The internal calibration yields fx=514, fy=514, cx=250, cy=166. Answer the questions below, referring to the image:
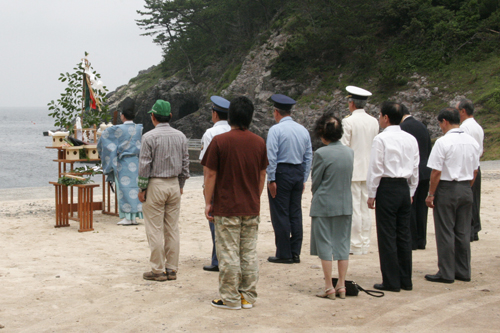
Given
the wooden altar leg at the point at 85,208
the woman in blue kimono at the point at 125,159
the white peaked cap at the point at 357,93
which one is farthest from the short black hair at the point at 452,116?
the wooden altar leg at the point at 85,208

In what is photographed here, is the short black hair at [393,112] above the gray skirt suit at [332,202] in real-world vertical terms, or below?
above

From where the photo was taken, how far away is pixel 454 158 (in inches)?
208

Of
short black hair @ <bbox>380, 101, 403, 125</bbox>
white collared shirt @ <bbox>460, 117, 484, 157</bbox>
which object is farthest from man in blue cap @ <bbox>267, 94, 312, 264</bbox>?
white collared shirt @ <bbox>460, 117, 484, 157</bbox>

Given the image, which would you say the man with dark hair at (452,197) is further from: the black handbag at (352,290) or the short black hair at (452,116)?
the black handbag at (352,290)

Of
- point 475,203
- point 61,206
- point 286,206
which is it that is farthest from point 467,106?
point 61,206

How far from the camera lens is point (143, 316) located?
4.30 metres

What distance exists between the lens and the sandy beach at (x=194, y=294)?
13.6 feet

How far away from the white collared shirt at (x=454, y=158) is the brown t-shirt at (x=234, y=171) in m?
2.06

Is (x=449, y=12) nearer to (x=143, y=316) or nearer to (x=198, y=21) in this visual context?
(x=198, y=21)

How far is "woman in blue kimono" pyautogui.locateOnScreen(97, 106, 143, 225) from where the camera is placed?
348 inches

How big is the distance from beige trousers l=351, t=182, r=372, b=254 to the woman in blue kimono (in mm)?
4016

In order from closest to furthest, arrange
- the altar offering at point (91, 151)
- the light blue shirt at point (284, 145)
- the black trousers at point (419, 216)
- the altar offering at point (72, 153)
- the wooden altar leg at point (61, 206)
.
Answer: the light blue shirt at point (284, 145) → the black trousers at point (419, 216) → the wooden altar leg at point (61, 206) → the altar offering at point (72, 153) → the altar offering at point (91, 151)

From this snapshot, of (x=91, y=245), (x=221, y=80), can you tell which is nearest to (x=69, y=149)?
(x=91, y=245)

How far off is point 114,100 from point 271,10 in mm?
31746
